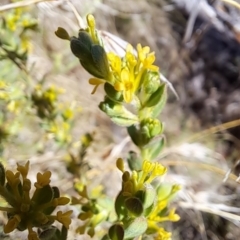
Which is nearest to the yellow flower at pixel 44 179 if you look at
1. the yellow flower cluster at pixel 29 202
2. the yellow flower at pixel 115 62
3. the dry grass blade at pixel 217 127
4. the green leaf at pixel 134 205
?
the yellow flower cluster at pixel 29 202

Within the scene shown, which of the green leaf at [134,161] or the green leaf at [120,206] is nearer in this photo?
the green leaf at [120,206]

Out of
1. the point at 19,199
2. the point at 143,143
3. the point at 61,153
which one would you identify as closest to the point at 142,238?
the point at 143,143

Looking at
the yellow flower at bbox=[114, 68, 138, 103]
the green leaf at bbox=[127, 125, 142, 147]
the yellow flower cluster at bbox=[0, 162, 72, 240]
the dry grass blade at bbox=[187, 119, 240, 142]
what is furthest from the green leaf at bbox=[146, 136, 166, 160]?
the dry grass blade at bbox=[187, 119, 240, 142]

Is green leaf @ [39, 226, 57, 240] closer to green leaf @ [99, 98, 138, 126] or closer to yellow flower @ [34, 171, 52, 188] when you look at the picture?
yellow flower @ [34, 171, 52, 188]

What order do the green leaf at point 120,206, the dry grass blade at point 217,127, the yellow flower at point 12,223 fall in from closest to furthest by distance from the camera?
the yellow flower at point 12,223
the green leaf at point 120,206
the dry grass blade at point 217,127

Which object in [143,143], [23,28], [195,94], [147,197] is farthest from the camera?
[195,94]

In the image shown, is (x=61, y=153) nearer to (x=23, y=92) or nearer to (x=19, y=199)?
(x=23, y=92)

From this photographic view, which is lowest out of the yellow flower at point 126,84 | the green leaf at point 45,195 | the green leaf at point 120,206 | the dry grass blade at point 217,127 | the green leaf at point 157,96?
the dry grass blade at point 217,127

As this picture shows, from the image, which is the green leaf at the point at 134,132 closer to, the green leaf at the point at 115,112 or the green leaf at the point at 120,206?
the green leaf at the point at 115,112

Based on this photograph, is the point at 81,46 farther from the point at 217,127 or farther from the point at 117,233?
the point at 217,127
